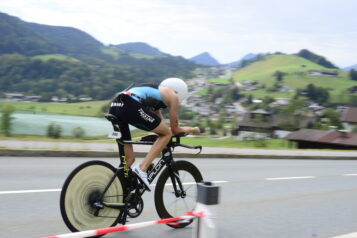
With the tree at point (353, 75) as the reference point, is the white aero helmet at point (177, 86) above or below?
below

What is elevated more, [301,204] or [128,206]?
[128,206]

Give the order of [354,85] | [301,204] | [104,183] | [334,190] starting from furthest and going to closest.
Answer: [354,85], [334,190], [301,204], [104,183]

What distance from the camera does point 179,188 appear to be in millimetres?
4688

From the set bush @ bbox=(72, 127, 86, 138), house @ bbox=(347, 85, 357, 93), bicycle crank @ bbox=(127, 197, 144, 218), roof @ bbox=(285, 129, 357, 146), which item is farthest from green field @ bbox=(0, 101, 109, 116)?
house @ bbox=(347, 85, 357, 93)

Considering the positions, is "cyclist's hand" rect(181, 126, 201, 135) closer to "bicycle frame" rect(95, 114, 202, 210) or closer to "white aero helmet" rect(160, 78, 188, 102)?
"bicycle frame" rect(95, 114, 202, 210)

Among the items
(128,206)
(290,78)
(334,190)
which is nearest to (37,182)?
(128,206)

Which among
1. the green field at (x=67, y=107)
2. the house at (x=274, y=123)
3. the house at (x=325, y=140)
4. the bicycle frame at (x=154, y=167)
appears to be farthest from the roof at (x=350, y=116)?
the bicycle frame at (x=154, y=167)

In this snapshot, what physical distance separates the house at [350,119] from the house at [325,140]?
42358 millimetres

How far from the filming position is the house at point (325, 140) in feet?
170

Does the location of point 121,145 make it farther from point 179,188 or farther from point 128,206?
point 179,188

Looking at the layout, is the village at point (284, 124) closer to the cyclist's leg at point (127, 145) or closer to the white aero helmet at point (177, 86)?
the white aero helmet at point (177, 86)

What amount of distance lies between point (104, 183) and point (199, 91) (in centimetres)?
18154

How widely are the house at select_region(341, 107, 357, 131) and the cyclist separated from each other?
97.7 m

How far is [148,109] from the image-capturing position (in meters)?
4.21
